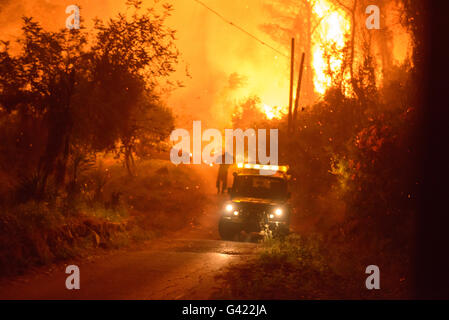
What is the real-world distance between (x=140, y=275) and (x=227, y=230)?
7.50 meters

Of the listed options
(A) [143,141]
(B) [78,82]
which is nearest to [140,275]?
(B) [78,82]

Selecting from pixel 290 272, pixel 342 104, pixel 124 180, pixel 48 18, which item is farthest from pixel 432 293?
pixel 48 18

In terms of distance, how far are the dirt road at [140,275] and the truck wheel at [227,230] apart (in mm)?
2345

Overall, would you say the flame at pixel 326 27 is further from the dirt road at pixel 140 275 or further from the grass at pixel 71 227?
the dirt road at pixel 140 275

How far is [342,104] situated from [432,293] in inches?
672

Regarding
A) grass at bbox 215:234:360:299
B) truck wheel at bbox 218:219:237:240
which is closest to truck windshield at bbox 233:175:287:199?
truck wheel at bbox 218:219:237:240

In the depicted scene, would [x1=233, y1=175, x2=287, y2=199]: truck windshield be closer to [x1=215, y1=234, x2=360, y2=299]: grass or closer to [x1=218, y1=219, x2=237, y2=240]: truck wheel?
[x1=218, y1=219, x2=237, y2=240]: truck wheel

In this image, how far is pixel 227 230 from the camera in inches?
651

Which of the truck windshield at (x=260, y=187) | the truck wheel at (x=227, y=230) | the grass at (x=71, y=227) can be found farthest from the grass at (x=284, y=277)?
the truck windshield at (x=260, y=187)

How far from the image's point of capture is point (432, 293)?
27.5 feet

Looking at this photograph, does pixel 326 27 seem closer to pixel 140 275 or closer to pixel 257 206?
pixel 257 206

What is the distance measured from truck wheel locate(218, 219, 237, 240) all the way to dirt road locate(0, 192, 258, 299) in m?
2.35

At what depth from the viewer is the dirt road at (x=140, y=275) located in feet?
25.4

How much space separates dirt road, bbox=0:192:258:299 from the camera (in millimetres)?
7741
